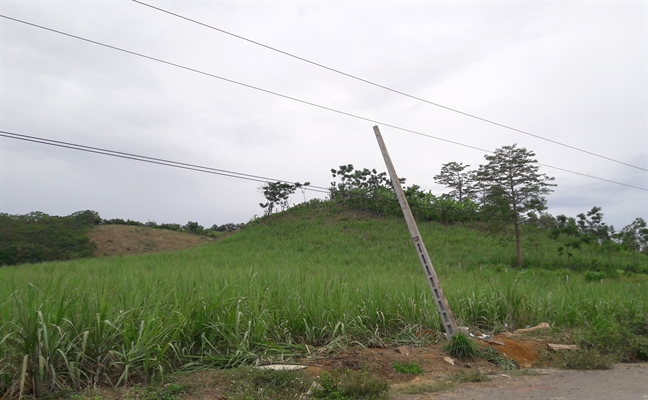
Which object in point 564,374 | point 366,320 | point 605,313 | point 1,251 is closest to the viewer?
point 564,374

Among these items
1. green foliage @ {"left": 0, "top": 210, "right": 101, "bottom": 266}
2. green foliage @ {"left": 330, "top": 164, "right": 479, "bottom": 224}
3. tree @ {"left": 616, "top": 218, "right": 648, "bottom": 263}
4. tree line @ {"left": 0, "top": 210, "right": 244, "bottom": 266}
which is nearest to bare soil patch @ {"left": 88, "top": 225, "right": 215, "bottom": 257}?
tree line @ {"left": 0, "top": 210, "right": 244, "bottom": 266}

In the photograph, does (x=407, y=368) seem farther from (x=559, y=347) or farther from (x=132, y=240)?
(x=132, y=240)

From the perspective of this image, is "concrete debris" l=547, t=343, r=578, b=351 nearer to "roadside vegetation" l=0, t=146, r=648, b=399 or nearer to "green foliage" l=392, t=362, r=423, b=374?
"roadside vegetation" l=0, t=146, r=648, b=399

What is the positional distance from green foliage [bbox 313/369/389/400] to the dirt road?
0.37 meters

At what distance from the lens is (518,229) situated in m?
23.4

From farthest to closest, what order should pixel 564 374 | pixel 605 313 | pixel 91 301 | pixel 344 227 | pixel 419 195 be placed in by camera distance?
1. pixel 419 195
2. pixel 344 227
3. pixel 605 313
4. pixel 564 374
5. pixel 91 301

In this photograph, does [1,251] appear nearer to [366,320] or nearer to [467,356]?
[366,320]

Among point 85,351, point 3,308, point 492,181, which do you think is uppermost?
point 492,181

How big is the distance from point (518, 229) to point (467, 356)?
1863 centimetres

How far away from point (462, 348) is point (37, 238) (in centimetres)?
1718

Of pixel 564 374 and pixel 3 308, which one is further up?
pixel 3 308

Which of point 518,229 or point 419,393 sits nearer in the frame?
point 419,393

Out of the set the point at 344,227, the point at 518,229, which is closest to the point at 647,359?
the point at 518,229

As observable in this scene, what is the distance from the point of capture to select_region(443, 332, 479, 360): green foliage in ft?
21.5
